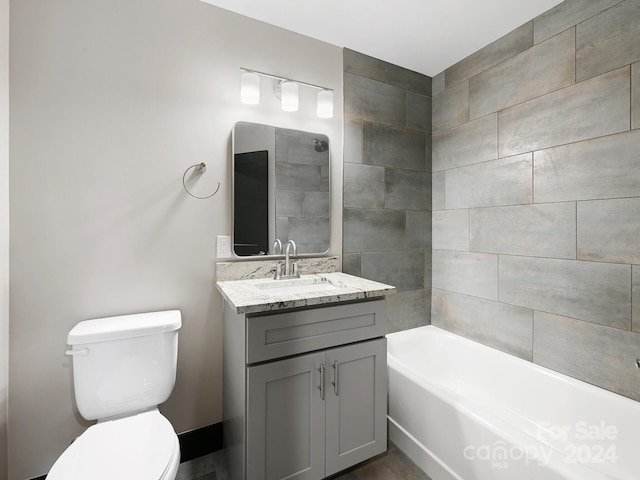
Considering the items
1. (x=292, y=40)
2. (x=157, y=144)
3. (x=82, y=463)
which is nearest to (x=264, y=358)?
(x=82, y=463)

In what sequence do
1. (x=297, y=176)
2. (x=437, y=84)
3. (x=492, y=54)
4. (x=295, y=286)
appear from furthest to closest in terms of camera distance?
(x=437, y=84), (x=492, y=54), (x=297, y=176), (x=295, y=286)

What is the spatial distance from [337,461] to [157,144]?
1825 mm

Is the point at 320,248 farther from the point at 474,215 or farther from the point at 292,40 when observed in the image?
the point at 292,40

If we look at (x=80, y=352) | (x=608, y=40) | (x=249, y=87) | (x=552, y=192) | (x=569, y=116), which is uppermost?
(x=608, y=40)

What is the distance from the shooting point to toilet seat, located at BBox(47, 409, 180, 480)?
965 millimetres

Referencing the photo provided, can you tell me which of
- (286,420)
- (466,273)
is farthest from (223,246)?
(466,273)

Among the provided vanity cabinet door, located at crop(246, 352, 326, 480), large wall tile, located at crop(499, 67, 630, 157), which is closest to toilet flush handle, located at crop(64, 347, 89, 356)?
vanity cabinet door, located at crop(246, 352, 326, 480)

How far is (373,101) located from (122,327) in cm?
209

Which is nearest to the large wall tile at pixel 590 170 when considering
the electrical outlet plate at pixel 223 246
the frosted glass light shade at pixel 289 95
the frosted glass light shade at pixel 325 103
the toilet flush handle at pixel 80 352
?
the frosted glass light shade at pixel 325 103

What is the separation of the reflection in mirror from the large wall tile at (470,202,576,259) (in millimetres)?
1102

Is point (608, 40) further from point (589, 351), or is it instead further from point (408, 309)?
point (408, 309)

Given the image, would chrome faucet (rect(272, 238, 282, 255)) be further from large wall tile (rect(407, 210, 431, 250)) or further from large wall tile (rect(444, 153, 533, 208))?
large wall tile (rect(444, 153, 533, 208))

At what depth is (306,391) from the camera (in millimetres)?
1361

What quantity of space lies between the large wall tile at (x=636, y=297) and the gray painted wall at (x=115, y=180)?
2060 mm
